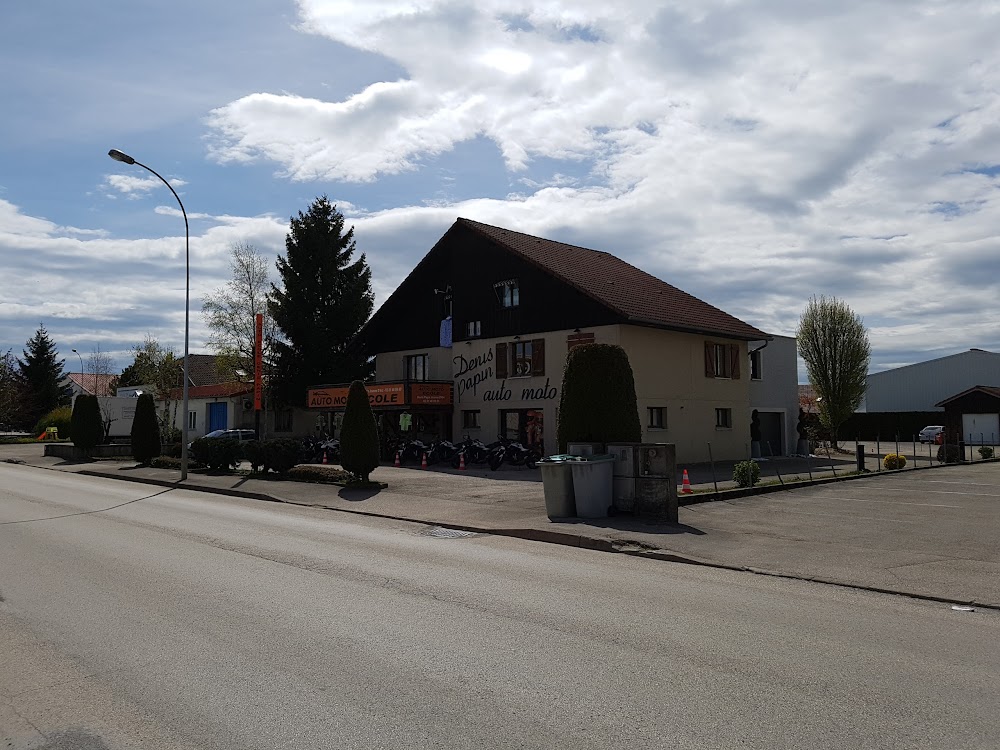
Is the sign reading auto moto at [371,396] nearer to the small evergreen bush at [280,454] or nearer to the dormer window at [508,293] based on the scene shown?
the dormer window at [508,293]

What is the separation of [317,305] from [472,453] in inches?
868

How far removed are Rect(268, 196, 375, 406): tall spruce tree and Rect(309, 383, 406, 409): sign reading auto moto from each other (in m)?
8.11

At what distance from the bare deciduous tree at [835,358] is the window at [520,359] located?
26.9 m

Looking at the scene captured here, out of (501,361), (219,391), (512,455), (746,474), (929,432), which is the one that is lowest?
(746,474)

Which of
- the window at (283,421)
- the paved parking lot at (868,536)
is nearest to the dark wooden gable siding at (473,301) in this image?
the window at (283,421)

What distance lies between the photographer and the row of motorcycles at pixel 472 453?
2809 centimetres

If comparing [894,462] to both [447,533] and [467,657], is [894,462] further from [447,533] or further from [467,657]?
[467,657]

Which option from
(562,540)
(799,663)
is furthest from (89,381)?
(799,663)

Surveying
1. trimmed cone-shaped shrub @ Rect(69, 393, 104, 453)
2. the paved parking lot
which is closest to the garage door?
the paved parking lot

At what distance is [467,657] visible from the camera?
19.1ft

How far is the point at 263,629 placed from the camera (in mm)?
6648

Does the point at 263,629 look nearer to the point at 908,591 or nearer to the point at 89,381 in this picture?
the point at 908,591

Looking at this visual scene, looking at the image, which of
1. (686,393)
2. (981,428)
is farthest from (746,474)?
(981,428)

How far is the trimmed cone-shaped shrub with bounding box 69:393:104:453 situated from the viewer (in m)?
38.1
